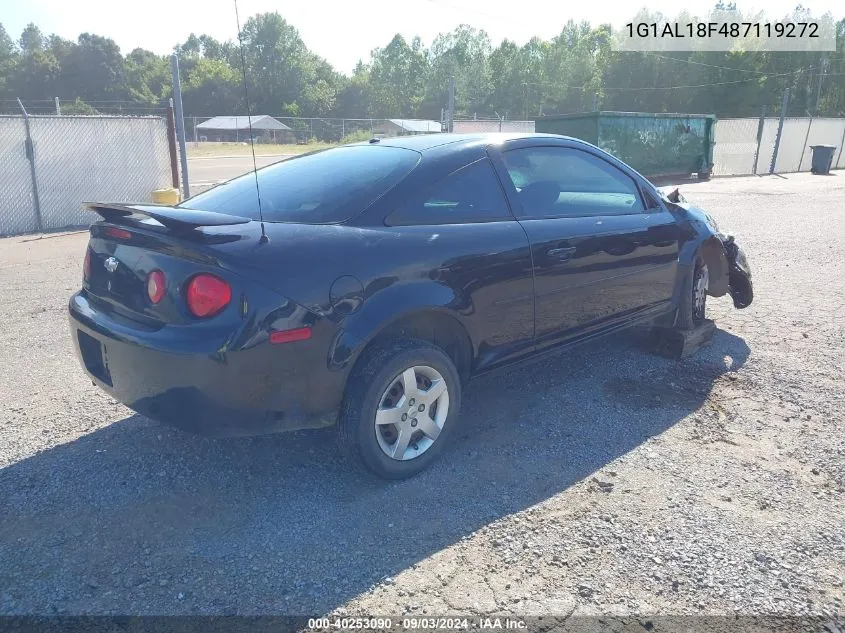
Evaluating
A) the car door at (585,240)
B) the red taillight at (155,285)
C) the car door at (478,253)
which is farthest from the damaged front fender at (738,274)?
the red taillight at (155,285)

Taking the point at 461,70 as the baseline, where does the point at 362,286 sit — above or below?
below

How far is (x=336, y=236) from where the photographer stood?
2.89 m

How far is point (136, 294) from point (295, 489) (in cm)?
115

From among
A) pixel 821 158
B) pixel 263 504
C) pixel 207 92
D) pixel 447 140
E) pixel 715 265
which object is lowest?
pixel 263 504

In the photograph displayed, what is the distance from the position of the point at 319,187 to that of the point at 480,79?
216 ft

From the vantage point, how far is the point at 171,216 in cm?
274

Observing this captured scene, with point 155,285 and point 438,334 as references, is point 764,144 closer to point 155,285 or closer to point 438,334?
point 438,334

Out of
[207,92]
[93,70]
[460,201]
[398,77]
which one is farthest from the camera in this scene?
[398,77]

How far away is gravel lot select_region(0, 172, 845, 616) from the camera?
2.44m

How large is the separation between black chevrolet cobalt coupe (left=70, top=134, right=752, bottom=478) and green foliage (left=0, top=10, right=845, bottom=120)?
36986 millimetres

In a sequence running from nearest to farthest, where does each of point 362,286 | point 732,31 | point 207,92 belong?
point 362,286 → point 732,31 → point 207,92

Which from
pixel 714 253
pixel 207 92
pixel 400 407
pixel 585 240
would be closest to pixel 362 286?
pixel 400 407

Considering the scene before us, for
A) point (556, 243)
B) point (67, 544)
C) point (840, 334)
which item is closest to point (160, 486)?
point (67, 544)

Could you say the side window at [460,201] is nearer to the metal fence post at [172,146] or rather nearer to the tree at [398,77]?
the metal fence post at [172,146]
